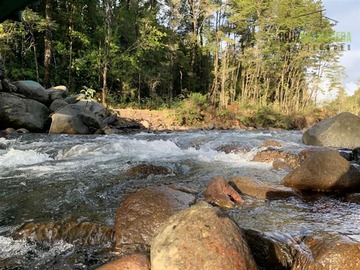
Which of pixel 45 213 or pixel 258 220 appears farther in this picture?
pixel 45 213

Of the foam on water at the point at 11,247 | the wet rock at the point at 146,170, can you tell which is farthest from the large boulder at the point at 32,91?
the foam on water at the point at 11,247

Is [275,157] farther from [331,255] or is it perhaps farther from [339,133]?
[331,255]

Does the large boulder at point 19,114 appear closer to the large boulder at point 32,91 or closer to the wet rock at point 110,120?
the large boulder at point 32,91

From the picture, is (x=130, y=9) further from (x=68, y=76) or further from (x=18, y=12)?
(x=18, y=12)

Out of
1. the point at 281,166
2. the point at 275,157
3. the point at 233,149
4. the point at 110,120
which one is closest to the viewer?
the point at 281,166

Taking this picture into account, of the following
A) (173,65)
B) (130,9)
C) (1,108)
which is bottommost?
(1,108)

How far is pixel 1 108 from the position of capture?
10125 millimetres

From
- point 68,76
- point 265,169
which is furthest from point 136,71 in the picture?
point 265,169

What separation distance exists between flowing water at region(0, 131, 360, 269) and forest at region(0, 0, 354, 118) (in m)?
8.45

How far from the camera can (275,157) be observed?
645cm

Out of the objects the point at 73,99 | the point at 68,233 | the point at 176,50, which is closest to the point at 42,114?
the point at 73,99

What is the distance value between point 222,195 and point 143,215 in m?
1.17

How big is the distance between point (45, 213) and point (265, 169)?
3.85 metres

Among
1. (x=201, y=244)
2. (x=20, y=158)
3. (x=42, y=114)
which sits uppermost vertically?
(x=42, y=114)
